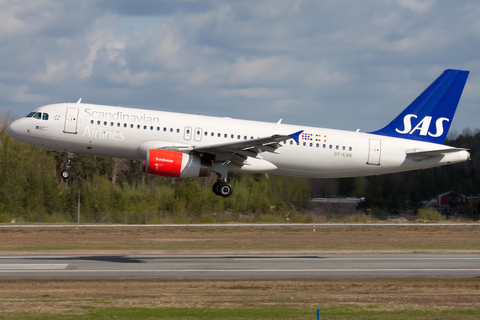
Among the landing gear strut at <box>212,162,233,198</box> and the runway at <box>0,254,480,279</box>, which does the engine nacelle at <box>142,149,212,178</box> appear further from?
the runway at <box>0,254,480,279</box>

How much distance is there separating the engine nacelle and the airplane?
0.16 feet

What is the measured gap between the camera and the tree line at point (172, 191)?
4241cm

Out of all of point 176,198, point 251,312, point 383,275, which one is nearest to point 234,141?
point 383,275

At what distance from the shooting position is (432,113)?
1352 inches

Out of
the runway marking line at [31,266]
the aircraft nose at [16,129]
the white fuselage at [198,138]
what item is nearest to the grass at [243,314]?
the runway marking line at [31,266]

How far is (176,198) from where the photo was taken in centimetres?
5934

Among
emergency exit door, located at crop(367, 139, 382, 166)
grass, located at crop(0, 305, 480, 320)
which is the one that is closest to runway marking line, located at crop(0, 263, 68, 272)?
grass, located at crop(0, 305, 480, 320)

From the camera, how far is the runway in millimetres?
21672

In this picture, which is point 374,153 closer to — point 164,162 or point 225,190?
point 225,190

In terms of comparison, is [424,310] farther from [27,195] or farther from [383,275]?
[27,195]

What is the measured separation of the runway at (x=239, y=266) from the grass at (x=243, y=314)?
17.1ft

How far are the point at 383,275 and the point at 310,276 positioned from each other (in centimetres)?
291

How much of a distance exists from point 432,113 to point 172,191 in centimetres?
3462

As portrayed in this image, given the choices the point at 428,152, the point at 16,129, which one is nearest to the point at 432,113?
the point at 428,152
